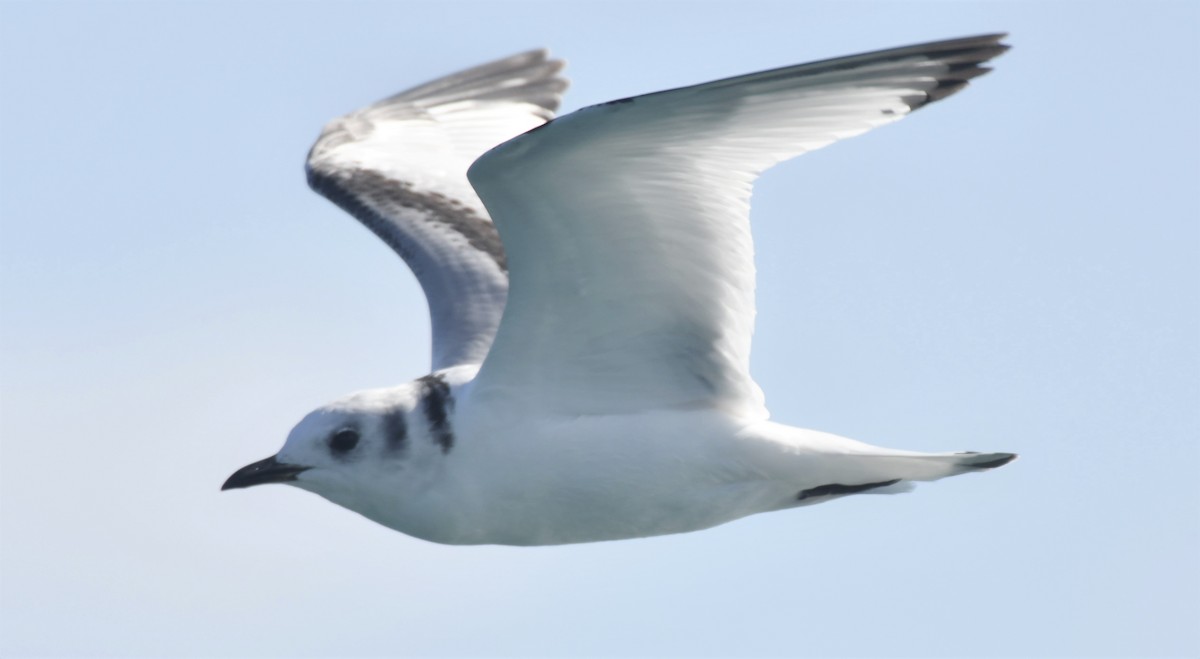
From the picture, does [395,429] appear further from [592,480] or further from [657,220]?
[657,220]

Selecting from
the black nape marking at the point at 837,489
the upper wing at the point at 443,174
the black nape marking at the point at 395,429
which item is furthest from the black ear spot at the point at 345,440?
the black nape marking at the point at 837,489

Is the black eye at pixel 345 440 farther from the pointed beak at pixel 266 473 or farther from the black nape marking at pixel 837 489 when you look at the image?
the black nape marking at pixel 837 489

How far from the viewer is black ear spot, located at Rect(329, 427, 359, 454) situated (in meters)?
10.2

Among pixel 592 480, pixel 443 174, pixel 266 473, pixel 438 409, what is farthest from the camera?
pixel 443 174

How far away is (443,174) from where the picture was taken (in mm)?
13867

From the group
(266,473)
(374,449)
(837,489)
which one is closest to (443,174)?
(266,473)

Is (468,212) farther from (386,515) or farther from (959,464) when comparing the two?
(959,464)

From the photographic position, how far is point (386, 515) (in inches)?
402

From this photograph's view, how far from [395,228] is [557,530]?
3296 millimetres

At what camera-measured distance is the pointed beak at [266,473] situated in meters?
10.4

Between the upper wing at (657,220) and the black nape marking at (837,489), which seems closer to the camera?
the upper wing at (657,220)

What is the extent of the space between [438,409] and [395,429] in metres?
0.25

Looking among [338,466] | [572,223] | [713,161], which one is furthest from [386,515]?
[713,161]

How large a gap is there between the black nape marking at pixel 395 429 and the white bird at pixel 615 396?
0.01m
